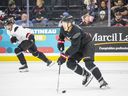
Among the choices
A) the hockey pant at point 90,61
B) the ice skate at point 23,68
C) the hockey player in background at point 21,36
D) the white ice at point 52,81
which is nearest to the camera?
the white ice at point 52,81

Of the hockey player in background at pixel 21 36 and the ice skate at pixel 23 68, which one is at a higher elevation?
the hockey player in background at pixel 21 36

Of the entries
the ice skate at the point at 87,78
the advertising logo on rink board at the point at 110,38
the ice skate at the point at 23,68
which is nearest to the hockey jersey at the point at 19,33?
the ice skate at the point at 23,68

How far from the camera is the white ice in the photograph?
6618 millimetres

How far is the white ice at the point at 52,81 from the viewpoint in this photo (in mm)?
6618

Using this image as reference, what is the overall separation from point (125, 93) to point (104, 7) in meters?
4.88

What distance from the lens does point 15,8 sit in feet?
38.1

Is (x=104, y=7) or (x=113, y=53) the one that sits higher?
(x=104, y=7)

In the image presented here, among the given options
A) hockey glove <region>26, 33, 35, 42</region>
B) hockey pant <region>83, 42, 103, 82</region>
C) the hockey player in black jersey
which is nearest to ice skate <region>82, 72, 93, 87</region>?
the hockey player in black jersey

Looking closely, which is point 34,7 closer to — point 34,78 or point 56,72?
point 56,72

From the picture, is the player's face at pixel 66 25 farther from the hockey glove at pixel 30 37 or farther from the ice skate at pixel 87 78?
the hockey glove at pixel 30 37

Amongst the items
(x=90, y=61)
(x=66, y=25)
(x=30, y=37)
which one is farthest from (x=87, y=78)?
(x=30, y=37)

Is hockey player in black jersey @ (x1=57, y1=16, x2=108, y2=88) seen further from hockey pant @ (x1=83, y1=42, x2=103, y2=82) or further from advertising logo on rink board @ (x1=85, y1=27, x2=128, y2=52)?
advertising logo on rink board @ (x1=85, y1=27, x2=128, y2=52)

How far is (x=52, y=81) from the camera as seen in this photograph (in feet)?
26.0

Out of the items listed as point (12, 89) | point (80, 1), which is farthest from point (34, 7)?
point (12, 89)
